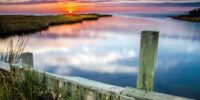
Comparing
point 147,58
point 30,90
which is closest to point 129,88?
point 147,58

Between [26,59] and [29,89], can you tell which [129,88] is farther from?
[26,59]

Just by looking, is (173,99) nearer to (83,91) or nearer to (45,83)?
(83,91)

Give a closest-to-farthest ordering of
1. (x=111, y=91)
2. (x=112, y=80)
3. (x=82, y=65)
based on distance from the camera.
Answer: (x=111, y=91) < (x=112, y=80) < (x=82, y=65)

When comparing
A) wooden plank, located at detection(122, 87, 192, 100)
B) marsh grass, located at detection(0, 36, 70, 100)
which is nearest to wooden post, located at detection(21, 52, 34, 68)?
marsh grass, located at detection(0, 36, 70, 100)

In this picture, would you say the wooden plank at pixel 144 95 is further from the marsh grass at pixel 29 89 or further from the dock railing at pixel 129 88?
the marsh grass at pixel 29 89

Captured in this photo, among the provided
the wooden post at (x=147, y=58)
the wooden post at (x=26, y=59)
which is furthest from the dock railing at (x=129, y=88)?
the wooden post at (x=26, y=59)

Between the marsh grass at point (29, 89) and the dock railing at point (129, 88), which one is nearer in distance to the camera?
the dock railing at point (129, 88)

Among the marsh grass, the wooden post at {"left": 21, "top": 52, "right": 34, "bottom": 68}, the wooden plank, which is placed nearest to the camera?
the wooden plank

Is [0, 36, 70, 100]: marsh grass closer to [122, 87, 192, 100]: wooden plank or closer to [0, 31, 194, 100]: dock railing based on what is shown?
[0, 31, 194, 100]: dock railing

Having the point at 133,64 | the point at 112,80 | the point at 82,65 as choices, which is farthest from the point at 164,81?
the point at 82,65

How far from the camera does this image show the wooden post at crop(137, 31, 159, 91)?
292 cm

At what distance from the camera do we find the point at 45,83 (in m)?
4.12

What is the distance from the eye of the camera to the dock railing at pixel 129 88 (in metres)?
2.93

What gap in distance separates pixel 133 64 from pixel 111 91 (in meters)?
13.4
